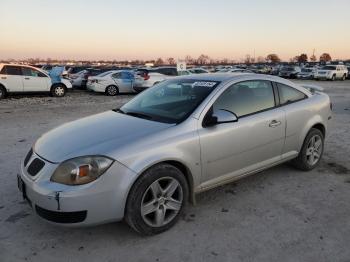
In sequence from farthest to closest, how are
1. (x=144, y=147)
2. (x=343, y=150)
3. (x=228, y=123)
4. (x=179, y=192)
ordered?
(x=343, y=150)
(x=228, y=123)
(x=179, y=192)
(x=144, y=147)

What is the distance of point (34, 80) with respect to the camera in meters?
16.6

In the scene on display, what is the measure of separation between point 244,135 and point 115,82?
15.2 m

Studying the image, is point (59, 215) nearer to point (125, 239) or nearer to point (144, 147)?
point (125, 239)

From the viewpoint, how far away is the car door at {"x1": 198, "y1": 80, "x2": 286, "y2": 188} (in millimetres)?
3814

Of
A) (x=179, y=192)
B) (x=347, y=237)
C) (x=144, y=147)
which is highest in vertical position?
(x=144, y=147)

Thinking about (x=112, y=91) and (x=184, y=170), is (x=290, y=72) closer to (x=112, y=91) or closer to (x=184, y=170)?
(x=112, y=91)

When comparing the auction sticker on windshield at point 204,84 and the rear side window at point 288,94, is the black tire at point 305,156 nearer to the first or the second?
the rear side window at point 288,94

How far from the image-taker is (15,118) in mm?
10539

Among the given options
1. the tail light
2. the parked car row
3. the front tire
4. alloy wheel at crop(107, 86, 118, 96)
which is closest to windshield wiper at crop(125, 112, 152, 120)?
the parked car row

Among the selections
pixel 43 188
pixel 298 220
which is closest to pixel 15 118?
pixel 43 188

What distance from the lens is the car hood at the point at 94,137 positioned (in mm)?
3236

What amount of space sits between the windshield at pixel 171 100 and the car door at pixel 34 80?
43.3 feet

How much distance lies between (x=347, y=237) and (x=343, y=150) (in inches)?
134

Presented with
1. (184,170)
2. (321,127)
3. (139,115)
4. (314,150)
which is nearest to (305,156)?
(314,150)
